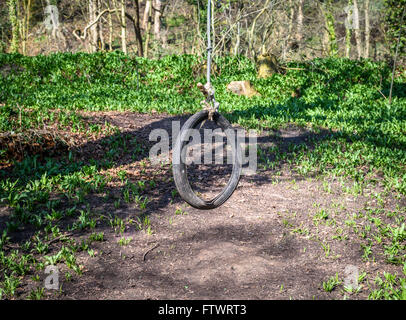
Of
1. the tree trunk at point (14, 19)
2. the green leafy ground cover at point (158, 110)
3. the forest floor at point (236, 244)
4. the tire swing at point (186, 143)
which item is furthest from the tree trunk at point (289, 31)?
the tree trunk at point (14, 19)

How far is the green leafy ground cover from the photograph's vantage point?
450 centimetres

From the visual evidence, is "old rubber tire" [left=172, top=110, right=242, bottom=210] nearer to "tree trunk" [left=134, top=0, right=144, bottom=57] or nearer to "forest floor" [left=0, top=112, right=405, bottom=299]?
"forest floor" [left=0, top=112, right=405, bottom=299]

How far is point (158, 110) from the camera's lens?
395 inches

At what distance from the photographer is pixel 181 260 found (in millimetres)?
3973

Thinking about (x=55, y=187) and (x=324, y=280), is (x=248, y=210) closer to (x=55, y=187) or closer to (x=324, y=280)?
(x=324, y=280)

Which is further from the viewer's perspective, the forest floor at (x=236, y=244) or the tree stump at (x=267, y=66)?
the tree stump at (x=267, y=66)

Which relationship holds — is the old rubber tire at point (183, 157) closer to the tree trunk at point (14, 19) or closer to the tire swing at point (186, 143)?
the tire swing at point (186, 143)

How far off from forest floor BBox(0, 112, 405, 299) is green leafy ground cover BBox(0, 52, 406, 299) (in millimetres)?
154

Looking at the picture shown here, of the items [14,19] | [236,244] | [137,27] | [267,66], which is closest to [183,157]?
[236,244]

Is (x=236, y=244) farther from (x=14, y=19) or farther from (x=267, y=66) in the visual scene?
(x=14, y=19)

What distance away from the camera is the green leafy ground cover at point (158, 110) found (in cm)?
450

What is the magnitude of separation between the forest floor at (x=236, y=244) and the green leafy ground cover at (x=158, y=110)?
154 millimetres
